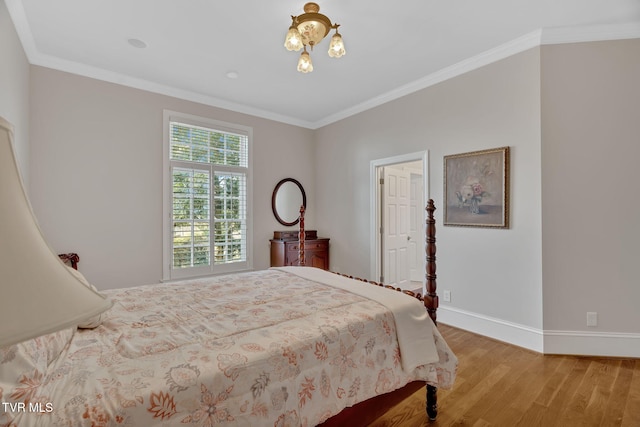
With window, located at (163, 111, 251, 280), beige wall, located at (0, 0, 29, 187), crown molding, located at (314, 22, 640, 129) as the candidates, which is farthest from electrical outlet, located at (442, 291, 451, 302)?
beige wall, located at (0, 0, 29, 187)

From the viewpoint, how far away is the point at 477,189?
316 cm

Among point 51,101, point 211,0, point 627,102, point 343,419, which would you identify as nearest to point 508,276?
point 627,102

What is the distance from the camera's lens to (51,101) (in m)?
3.15

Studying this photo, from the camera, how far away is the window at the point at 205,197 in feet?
12.7

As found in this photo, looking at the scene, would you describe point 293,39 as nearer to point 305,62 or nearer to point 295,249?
point 305,62

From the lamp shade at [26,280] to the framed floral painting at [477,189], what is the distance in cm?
333

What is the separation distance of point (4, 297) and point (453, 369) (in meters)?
2.04

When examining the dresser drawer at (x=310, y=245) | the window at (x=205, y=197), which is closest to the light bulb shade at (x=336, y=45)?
the window at (x=205, y=197)

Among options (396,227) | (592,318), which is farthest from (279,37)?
(592,318)

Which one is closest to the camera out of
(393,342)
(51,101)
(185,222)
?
(393,342)

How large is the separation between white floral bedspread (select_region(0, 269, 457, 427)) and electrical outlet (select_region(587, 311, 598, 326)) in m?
1.86

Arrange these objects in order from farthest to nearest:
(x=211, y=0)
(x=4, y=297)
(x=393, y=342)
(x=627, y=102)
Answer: (x=627, y=102) < (x=211, y=0) < (x=393, y=342) < (x=4, y=297)

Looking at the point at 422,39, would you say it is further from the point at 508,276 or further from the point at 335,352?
the point at 335,352
